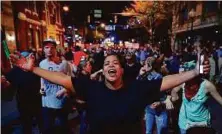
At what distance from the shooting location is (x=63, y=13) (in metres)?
46.7

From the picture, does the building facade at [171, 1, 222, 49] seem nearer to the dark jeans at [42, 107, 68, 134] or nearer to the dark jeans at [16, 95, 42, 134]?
the dark jeans at [16, 95, 42, 134]

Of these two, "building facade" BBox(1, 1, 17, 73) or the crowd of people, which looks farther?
"building facade" BBox(1, 1, 17, 73)

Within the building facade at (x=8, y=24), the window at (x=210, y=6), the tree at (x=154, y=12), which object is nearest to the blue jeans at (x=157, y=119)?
the building facade at (x=8, y=24)

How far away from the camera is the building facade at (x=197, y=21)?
81.5 feet

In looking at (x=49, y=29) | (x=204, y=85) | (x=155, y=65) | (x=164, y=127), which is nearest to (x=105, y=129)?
(x=204, y=85)

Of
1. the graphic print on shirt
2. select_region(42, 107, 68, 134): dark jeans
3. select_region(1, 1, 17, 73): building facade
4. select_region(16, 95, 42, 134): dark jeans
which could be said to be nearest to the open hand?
the graphic print on shirt

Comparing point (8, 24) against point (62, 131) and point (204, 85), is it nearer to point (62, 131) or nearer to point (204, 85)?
point (62, 131)

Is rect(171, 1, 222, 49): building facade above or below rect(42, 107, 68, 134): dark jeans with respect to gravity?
above

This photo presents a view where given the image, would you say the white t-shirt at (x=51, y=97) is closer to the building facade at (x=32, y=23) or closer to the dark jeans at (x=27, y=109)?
the dark jeans at (x=27, y=109)

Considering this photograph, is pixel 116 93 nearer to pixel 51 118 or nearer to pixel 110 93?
pixel 110 93

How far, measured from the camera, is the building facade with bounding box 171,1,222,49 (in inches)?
978

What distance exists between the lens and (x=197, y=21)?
99.8ft

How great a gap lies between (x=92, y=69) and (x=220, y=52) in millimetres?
8216

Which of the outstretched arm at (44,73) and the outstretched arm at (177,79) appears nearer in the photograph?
the outstretched arm at (177,79)
